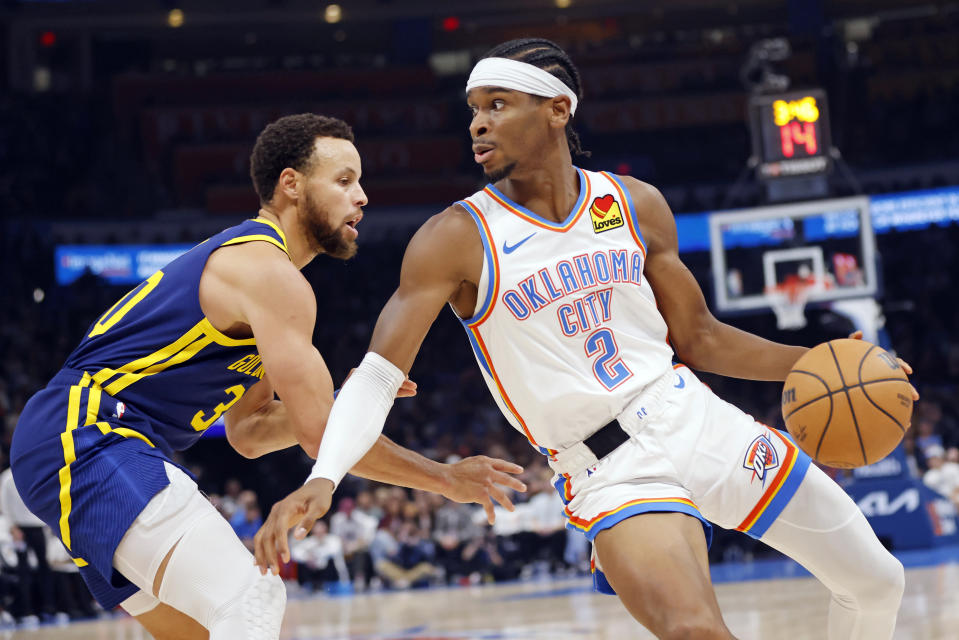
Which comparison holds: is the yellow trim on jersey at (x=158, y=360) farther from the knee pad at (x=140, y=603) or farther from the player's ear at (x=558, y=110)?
the player's ear at (x=558, y=110)

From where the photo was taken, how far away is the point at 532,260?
11.3ft

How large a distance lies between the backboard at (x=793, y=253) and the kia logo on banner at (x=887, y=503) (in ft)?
7.77

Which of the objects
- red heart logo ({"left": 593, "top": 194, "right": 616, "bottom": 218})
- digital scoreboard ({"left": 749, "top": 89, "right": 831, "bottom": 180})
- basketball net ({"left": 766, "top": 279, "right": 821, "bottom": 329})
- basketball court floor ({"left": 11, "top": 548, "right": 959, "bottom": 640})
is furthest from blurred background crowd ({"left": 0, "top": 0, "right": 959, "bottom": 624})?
red heart logo ({"left": 593, "top": 194, "right": 616, "bottom": 218})

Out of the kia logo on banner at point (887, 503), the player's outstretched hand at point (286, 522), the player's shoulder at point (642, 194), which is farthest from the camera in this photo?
the kia logo on banner at point (887, 503)

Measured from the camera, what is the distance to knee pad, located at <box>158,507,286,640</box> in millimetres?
2875

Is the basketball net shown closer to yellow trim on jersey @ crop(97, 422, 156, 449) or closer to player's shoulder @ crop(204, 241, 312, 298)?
player's shoulder @ crop(204, 241, 312, 298)

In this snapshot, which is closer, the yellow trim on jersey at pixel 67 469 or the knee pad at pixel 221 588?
the knee pad at pixel 221 588

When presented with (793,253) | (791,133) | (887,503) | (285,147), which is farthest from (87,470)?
(887,503)

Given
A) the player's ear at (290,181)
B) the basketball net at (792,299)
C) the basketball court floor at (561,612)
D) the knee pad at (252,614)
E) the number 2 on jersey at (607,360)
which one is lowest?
the basketball court floor at (561,612)

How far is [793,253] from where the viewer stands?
1303 cm

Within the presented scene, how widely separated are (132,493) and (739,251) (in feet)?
35.8

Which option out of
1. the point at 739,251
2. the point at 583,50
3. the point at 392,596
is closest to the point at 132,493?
the point at 392,596

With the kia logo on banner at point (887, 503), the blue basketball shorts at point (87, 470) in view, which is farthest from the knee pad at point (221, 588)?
the kia logo on banner at point (887, 503)

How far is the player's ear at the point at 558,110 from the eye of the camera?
143 inches
